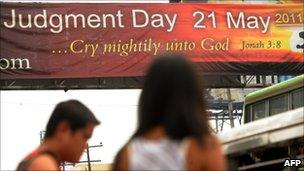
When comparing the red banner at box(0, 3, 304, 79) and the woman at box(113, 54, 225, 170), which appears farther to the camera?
the red banner at box(0, 3, 304, 79)

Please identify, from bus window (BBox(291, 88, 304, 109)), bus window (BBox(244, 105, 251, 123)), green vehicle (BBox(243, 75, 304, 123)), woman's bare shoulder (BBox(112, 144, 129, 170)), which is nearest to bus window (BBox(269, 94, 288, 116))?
green vehicle (BBox(243, 75, 304, 123))

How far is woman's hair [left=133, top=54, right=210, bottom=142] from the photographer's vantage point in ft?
8.01

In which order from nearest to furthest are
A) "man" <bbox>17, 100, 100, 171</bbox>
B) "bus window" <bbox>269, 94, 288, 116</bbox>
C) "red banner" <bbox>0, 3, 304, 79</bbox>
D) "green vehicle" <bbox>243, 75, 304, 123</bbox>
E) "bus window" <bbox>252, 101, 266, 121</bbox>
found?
1. "man" <bbox>17, 100, 100, 171</bbox>
2. "green vehicle" <bbox>243, 75, 304, 123</bbox>
3. "bus window" <bbox>269, 94, 288, 116</bbox>
4. "bus window" <bbox>252, 101, 266, 121</bbox>
5. "red banner" <bbox>0, 3, 304, 79</bbox>

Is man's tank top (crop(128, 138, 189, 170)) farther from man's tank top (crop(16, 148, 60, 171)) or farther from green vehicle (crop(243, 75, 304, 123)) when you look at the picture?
green vehicle (crop(243, 75, 304, 123))

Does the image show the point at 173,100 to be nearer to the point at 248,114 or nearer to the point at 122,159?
the point at 122,159

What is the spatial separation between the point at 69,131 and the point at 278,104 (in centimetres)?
679

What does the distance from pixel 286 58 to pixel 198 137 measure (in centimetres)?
1362

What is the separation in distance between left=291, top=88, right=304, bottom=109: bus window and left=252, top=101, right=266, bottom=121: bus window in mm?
1096

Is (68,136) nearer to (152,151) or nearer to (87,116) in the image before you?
(87,116)

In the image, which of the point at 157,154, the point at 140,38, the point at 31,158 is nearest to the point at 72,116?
the point at 31,158

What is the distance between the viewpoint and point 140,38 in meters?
15.2

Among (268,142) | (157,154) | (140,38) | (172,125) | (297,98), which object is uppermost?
(140,38)

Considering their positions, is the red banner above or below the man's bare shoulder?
above

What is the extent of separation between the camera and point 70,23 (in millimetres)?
15180
